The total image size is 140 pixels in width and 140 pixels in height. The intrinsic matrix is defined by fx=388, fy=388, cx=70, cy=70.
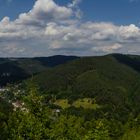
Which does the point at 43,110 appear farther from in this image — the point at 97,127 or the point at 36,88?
the point at 97,127

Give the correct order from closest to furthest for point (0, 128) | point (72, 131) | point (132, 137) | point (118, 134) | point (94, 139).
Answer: point (94, 139), point (72, 131), point (0, 128), point (132, 137), point (118, 134)

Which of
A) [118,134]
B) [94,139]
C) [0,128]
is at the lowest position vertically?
[118,134]

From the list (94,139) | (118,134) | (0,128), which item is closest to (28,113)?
(94,139)

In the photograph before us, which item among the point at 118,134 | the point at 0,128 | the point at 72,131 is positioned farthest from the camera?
the point at 118,134

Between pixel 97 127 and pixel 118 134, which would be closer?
pixel 97 127

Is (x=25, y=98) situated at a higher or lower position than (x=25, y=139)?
higher

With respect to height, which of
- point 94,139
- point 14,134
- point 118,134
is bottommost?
point 118,134

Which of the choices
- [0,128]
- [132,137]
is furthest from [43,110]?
[132,137]

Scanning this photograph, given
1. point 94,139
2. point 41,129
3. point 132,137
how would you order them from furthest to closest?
point 132,137
point 94,139
point 41,129

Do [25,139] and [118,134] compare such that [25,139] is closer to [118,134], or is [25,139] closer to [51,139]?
[51,139]
